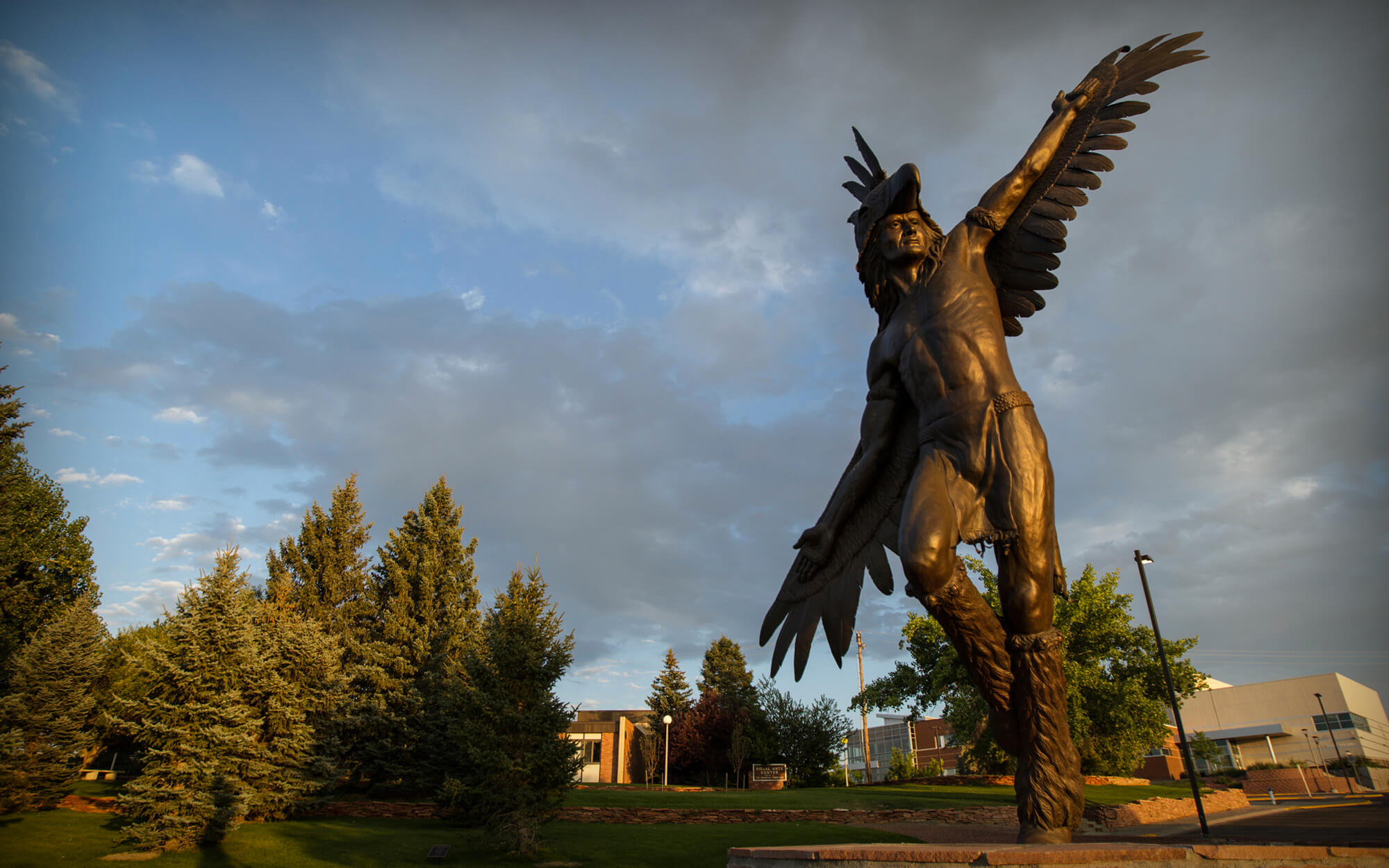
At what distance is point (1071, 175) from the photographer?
16.5 ft

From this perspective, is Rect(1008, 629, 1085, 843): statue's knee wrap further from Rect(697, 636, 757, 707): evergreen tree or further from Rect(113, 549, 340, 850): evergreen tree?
Rect(697, 636, 757, 707): evergreen tree

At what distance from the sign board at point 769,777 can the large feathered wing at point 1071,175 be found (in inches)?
1333

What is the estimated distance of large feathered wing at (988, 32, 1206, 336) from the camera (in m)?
5.01

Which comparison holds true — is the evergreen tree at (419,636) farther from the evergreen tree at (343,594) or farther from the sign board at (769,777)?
the sign board at (769,777)

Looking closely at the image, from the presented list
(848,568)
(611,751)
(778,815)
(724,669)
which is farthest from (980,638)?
(724,669)

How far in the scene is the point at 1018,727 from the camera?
402 centimetres

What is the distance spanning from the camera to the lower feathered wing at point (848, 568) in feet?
16.8

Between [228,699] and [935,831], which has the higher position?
[228,699]

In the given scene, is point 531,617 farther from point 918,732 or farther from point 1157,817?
point 918,732

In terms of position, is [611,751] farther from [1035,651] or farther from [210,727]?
[1035,651]

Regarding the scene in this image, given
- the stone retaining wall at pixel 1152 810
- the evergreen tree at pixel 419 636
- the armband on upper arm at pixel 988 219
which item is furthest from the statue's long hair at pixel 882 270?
the stone retaining wall at pixel 1152 810

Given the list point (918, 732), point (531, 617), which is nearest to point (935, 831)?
point (531, 617)

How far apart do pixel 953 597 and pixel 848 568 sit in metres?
1.28

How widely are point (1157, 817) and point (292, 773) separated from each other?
1003 inches
